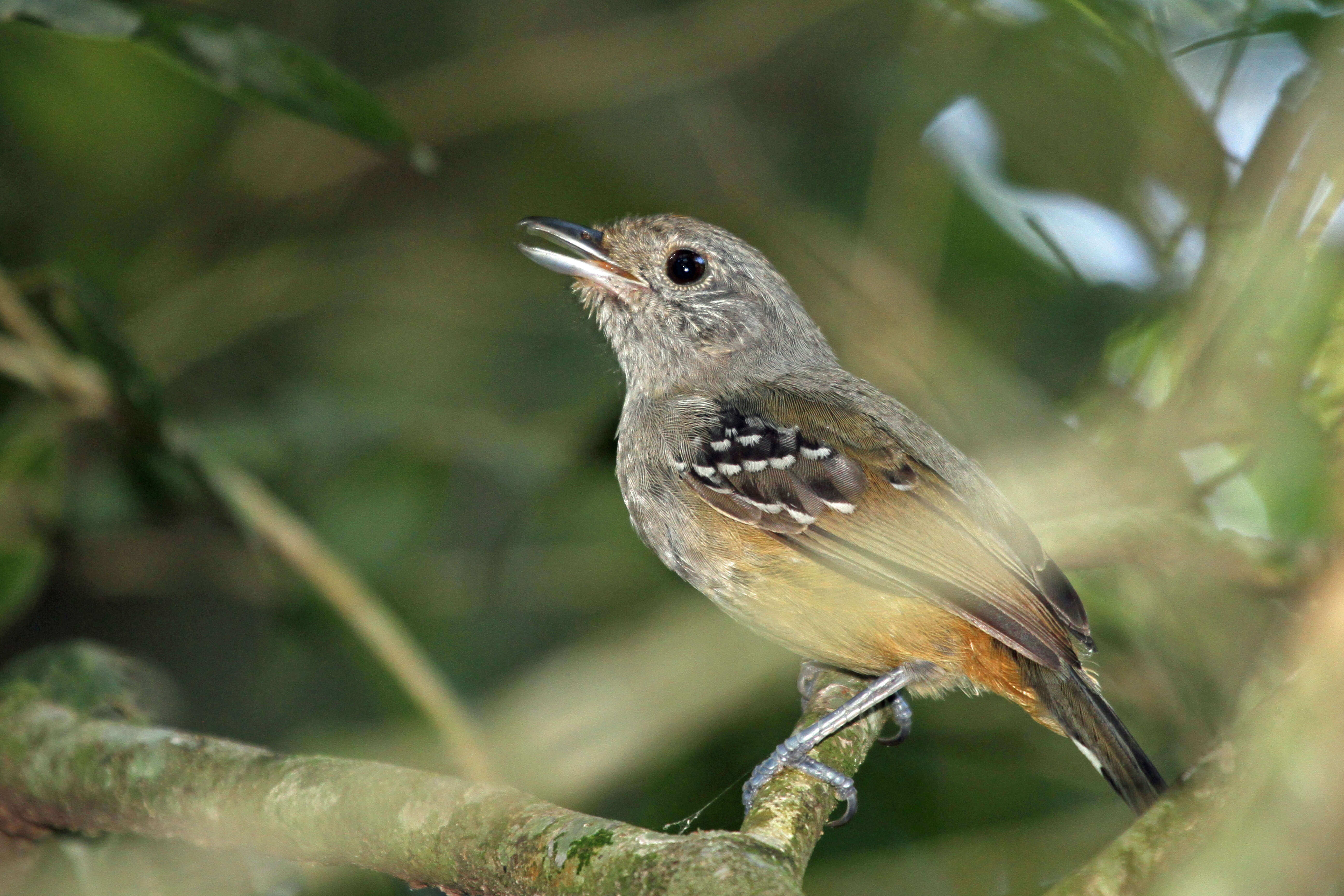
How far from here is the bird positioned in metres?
3.02

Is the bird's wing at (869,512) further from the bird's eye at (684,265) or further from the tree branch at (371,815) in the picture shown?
the bird's eye at (684,265)

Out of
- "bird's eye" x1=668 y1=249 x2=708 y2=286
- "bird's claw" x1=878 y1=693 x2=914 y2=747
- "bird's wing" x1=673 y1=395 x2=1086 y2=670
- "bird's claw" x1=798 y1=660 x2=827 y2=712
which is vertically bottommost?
"bird's claw" x1=878 y1=693 x2=914 y2=747

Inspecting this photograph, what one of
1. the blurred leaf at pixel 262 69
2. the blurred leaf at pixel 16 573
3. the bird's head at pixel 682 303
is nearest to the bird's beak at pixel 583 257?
the bird's head at pixel 682 303

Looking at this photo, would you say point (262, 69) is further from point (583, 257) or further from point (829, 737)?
point (829, 737)

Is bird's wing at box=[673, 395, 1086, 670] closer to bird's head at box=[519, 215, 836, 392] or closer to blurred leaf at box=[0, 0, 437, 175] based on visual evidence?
bird's head at box=[519, 215, 836, 392]

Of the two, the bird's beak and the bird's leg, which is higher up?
the bird's beak

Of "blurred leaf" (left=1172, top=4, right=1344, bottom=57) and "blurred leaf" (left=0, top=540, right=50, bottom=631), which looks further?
"blurred leaf" (left=0, top=540, right=50, bottom=631)

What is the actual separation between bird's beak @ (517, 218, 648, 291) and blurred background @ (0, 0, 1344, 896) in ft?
1.06

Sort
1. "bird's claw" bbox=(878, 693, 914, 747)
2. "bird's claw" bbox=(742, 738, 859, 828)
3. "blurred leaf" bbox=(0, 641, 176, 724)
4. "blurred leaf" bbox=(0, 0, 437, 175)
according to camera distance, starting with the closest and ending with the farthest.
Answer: "bird's claw" bbox=(742, 738, 859, 828)
"blurred leaf" bbox=(0, 0, 437, 175)
"blurred leaf" bbox=(0, 641, 176, 724)
"bird's claw" bbox=(878, 693, 914, 747)

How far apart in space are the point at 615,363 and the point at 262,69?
1503mm

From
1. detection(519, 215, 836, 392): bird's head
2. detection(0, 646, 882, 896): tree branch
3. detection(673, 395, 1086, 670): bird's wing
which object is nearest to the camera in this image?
detection(0, 646, 882, 896): tree branch

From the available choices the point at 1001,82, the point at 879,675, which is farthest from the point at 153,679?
the point at 1001,82

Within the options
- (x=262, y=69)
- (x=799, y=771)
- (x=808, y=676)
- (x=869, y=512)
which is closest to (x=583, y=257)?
(x=262, y=69)

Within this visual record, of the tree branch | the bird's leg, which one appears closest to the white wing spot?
the bird's leg
